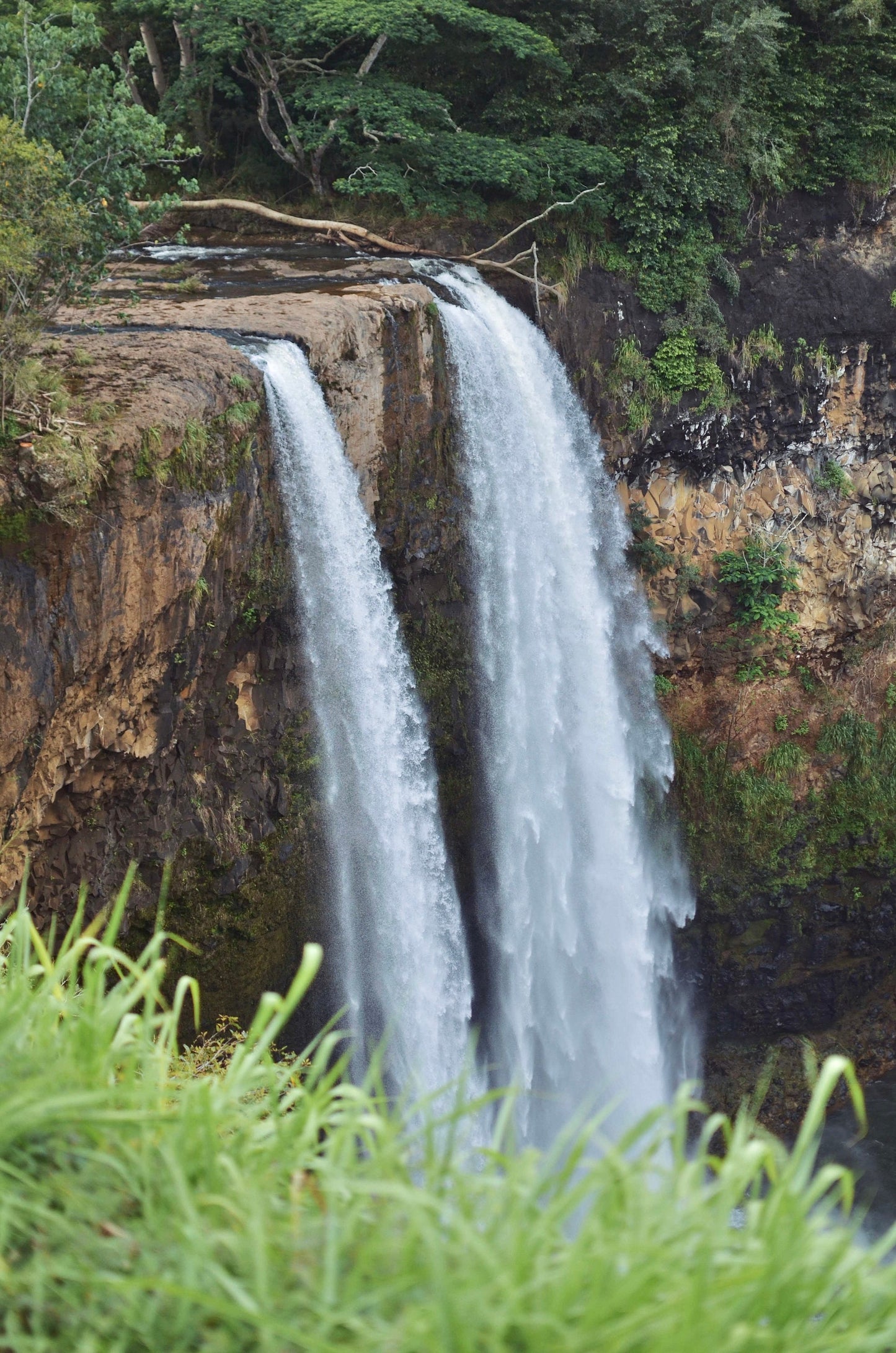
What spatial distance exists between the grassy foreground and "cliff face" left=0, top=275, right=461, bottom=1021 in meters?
4.18

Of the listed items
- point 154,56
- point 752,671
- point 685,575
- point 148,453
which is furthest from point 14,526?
point 154,56

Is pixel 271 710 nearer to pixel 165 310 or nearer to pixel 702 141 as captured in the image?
pixel 165 310

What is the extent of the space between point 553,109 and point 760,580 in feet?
21.7

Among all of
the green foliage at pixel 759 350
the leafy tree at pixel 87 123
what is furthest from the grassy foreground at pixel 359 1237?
the green foliage at pixel 759 350

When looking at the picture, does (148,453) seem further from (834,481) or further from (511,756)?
(834,481)

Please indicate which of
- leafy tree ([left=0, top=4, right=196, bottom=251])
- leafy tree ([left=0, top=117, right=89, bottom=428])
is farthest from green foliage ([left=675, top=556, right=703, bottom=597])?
leafy tree ([left=0, top=117, right=89, bottom=428])

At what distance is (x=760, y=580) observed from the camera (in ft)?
46.6

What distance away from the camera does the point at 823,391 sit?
14.4 metres

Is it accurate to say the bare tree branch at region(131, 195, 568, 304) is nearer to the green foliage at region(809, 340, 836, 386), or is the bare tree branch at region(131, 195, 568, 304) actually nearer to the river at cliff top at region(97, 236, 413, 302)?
the river at cliff top at region(97, 236, 413, 302)

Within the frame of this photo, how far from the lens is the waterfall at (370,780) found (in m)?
9.26

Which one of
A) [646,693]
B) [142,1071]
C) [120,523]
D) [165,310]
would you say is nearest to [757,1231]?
[142,1071]

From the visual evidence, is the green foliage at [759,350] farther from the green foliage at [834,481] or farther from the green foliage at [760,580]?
the green foliage at [760,580]

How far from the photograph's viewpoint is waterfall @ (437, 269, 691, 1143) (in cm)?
1140

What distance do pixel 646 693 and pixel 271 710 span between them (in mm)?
5881
